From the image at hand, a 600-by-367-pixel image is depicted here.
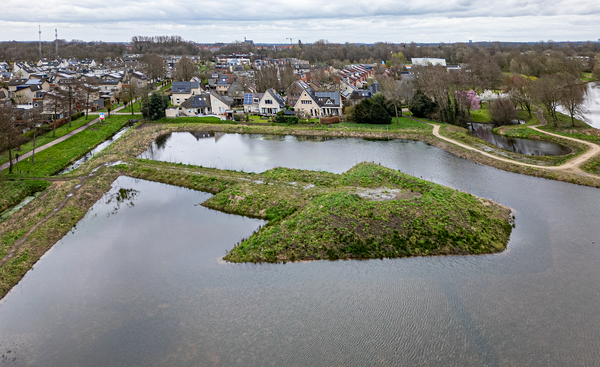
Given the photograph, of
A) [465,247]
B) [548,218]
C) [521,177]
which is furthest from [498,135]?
[465,247]

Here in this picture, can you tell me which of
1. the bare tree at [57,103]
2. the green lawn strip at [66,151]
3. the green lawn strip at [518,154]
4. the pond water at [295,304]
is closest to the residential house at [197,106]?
the green lawn strip at [66,151]

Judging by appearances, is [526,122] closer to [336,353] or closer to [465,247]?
[465,247]

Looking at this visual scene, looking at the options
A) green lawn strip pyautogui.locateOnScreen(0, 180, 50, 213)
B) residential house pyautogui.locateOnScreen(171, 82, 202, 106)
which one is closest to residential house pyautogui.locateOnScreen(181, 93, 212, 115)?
residential house pyautogui.locateOnScreen(171, 82, 202, 106)

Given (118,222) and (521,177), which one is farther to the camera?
(521,177)

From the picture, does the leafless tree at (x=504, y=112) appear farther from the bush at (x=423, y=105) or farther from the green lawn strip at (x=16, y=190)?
the green lawn strip at (x=16, y=190)

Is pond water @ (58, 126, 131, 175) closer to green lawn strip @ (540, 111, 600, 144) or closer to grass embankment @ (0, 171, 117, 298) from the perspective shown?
grass embankment @ (0, 171, 117, 298)

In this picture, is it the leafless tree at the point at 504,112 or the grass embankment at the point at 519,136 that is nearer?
the grass embankment at the point at 519,136
